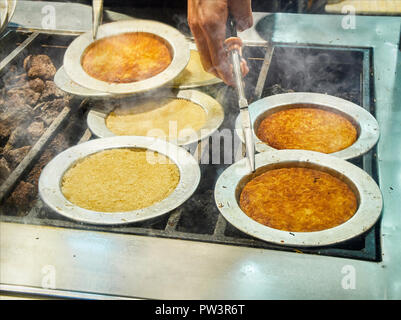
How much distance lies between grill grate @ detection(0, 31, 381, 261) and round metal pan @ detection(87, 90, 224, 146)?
5cm

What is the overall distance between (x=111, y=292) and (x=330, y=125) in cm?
134

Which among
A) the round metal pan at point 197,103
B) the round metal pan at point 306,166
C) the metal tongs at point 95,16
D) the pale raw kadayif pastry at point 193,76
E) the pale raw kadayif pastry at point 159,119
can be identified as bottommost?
the pale raw kadayif pastry at point 159,119

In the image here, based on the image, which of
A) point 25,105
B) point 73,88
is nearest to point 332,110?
point 73,88

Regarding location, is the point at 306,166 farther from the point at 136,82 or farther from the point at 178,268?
the point at 136,82

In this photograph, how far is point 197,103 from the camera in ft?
7.93

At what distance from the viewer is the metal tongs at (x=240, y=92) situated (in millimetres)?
1807

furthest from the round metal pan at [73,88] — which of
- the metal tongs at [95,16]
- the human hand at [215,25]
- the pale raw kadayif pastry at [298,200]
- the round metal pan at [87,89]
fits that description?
the pale raw kadayif pastry at [298,200]

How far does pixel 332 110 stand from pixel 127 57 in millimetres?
1216

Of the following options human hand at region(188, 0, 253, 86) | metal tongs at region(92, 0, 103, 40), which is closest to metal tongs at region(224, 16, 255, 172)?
human hand at region(188, 0, 253, 86)

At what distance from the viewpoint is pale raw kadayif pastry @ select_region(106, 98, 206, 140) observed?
225 centimetres

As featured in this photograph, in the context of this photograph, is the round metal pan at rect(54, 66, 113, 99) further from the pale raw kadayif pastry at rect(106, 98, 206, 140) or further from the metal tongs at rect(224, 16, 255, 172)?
the metal tongs at rect(224, 16, 255, 172)

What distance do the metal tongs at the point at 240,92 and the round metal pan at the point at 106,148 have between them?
23 cm

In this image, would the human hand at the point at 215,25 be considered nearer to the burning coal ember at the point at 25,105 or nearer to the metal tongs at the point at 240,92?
the metal tongs at the point at 240,92
